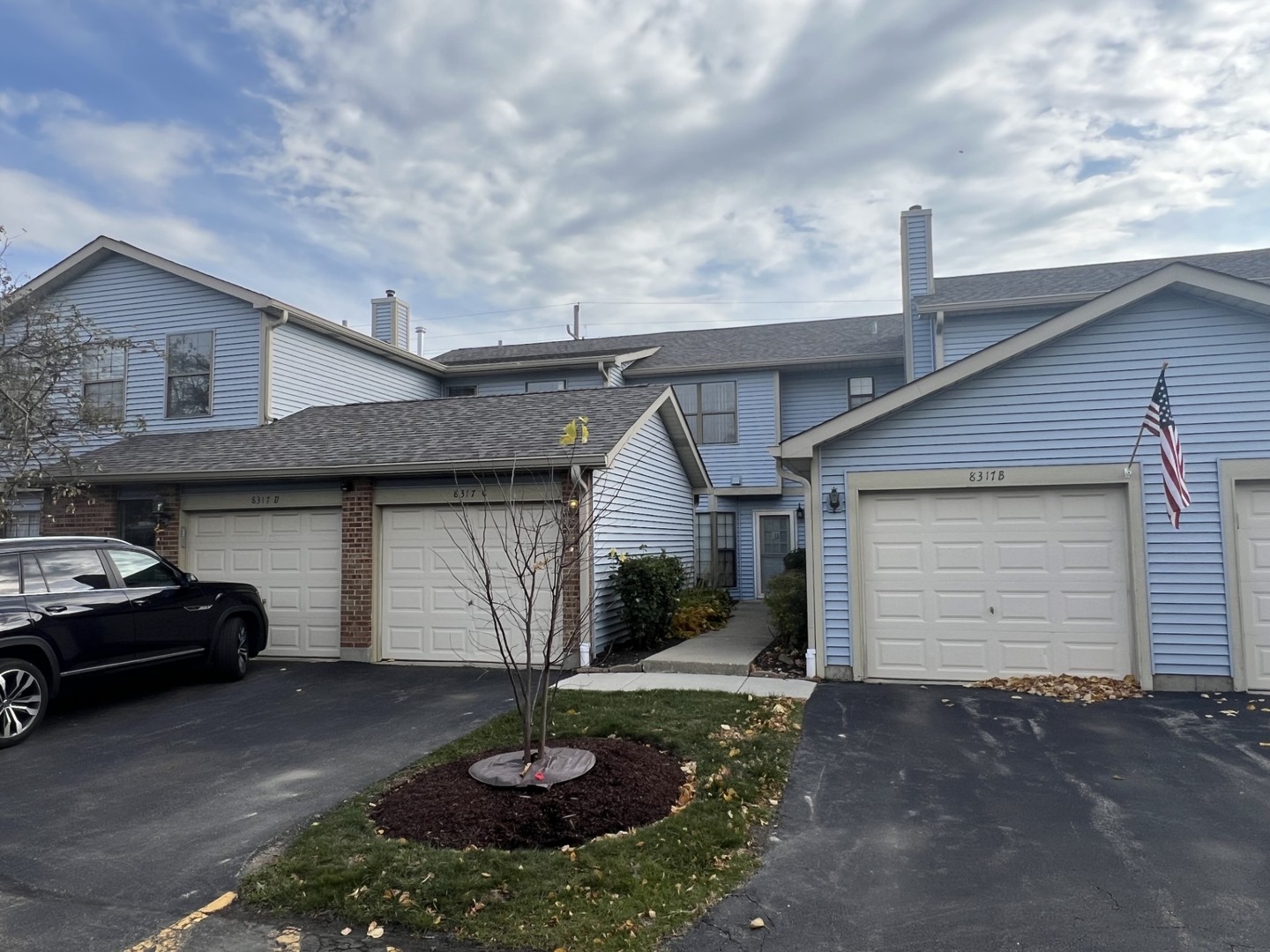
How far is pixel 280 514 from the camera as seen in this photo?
38.0ft

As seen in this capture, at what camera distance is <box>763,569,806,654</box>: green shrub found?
1025cm

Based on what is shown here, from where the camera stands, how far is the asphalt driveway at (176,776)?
13.3 ft

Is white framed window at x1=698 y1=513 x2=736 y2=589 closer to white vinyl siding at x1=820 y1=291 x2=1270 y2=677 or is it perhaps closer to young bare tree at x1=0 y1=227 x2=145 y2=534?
white vinyl siding at x1=820 y1=291 x2=1270 y2=677

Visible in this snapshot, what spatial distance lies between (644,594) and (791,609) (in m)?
2.20

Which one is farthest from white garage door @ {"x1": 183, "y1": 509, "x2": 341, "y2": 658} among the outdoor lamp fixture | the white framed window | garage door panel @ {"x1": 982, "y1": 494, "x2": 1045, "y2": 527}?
the white framed window

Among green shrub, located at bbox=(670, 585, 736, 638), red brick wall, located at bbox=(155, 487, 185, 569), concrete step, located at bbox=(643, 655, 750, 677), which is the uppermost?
red brick wall, located at bbox=(155, 487, 185, 569)

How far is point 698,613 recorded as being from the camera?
13250 mm

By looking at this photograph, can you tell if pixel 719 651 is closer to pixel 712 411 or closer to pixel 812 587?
pixel 812 587

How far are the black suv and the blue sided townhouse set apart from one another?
1941 millimetres

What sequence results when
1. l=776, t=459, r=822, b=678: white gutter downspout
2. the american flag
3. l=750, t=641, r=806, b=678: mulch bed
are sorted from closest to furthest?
the american flag
l=776, t=459, r=822, b=678: white gutter downspout
l=750, t=641, r=806, b=678: mulch bed

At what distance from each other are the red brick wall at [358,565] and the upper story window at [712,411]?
31.1ft

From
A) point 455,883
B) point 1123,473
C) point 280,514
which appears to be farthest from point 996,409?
point 280,514

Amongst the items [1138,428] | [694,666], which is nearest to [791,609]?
[694,666]

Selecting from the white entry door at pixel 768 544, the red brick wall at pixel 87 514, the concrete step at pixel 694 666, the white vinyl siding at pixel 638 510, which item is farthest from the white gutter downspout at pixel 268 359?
the white entry door at pixel 768 544
